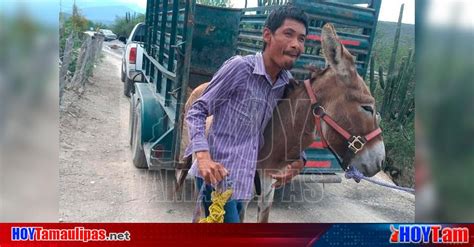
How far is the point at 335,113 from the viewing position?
1.97 meters

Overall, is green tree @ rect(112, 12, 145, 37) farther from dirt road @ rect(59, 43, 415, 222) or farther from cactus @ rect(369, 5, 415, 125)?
cactus @ rect(369, 5, 415, 125)

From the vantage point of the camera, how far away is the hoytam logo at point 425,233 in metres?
2.09

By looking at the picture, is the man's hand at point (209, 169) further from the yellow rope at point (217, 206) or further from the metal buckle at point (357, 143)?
the metal buckle at point (357, 143)

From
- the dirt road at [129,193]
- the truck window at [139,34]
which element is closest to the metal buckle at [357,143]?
the dirt road at [129,193]

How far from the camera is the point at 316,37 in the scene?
199cm

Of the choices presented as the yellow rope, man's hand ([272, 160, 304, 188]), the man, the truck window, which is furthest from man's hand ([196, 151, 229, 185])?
the truck window

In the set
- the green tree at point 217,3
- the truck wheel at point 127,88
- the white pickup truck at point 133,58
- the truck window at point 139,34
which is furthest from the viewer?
the truck window at point 139,34

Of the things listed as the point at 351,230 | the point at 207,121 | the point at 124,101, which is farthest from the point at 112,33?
the point at 351,230

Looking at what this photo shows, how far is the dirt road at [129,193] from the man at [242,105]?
0.97ft

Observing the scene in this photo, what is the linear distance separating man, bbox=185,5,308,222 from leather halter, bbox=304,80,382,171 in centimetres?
19

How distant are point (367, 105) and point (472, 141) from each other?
53 cm

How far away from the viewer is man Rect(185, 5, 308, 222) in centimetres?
175

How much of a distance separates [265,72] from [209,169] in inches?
19.1

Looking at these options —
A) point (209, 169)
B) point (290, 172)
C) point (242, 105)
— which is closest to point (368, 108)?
point (290, 172)
